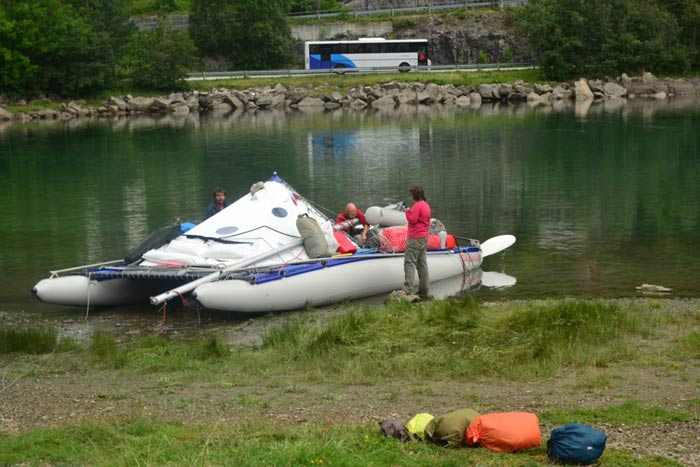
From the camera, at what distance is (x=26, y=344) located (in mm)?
18516

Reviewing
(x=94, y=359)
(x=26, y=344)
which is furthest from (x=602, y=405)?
(x=26, y=344)

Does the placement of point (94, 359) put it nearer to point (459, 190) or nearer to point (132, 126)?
point (459, 190)

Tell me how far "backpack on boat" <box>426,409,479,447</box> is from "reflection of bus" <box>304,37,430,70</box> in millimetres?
89683

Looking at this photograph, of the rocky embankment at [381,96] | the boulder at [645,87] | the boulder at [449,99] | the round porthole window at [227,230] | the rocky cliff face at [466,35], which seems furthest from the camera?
the rocky cliff face at [466,35]

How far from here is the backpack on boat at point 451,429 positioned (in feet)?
37.1

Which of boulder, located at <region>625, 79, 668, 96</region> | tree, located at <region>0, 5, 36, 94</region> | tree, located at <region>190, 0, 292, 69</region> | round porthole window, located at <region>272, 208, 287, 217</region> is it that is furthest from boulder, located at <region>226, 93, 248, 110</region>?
round porthole window, located at <region>272, 208, 287, 217</region>

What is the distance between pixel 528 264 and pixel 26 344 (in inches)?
471

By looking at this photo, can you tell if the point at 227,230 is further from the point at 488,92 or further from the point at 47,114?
the point at 488,92

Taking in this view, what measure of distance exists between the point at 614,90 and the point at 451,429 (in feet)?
270

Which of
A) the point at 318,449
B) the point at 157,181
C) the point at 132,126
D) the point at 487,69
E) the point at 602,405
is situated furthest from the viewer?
the point at 487,69

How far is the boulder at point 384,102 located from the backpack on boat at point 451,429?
7702cm

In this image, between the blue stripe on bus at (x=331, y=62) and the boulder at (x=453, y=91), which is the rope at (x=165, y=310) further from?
the blue stripe on bus at (x=331, y=62)

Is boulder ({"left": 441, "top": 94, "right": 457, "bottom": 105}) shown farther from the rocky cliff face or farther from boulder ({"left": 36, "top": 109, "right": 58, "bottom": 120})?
boulder ({"left": 36, "top": 109, "right": 58, "bottom": 120})

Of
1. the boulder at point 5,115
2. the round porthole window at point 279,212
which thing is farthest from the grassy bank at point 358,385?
the boulder at point 5,115
